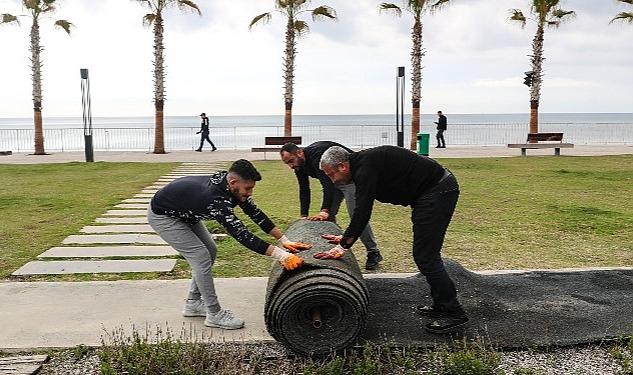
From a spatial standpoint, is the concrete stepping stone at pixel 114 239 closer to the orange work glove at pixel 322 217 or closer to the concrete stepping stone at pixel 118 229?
the concrete stepping stone at pixel 118 229

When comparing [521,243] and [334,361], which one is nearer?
[334,361]

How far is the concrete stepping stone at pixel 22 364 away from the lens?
414 cm

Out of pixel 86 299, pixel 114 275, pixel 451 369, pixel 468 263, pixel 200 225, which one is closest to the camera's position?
pixel 451 369

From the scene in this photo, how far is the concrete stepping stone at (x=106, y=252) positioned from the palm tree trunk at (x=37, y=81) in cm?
1999

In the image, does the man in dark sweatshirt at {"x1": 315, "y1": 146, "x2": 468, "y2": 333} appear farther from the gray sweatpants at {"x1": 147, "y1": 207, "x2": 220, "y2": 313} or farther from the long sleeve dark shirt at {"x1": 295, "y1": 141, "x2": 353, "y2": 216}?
the long sleeve dark shirt at {"x1": 295, "y1": 141, "x2": 353, "y2": 216}

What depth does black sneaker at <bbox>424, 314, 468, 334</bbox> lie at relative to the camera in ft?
15.4

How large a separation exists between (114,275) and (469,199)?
7553 millimetres

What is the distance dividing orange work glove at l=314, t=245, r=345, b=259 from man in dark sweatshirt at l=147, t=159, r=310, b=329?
20 cm

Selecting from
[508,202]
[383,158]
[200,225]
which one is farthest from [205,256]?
[508,202]

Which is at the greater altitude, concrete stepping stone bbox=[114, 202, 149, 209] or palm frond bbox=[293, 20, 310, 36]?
palm frond bbox=[293, 20, 310, 36]

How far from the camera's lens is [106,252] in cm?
747

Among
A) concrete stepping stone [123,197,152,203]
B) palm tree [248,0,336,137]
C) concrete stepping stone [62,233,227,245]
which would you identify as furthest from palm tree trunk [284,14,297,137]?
concrete stepping stone [62,233,227,245]

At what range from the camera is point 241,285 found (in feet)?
19.8

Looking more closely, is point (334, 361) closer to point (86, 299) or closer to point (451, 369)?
point (451, 369)
